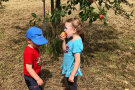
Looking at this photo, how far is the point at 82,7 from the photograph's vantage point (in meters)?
2.99

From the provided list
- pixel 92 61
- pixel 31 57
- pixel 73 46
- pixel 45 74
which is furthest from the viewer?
pixel 92 61

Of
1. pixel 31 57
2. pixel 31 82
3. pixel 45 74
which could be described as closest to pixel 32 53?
pixel 31 57

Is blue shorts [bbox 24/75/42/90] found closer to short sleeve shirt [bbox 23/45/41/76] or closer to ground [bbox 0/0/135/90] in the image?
short sleeve shirt [bbox 23/45/41/76]

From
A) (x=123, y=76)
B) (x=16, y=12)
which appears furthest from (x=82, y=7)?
(x=16, y=12)

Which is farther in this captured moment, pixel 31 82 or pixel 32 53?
pixel 31 82

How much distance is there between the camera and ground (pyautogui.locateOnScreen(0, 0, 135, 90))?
3.32 metres

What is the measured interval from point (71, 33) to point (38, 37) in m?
0.44

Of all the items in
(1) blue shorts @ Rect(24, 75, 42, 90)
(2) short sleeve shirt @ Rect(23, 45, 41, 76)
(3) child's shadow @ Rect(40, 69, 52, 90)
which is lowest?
(3) child's shadow @ Rect(40, 69, 52, 90)

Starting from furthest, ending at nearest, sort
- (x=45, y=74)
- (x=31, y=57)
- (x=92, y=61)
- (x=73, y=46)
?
(x=92, y=61)
(x=45, y=74)
(x=73, y=46)
(x=31, y=57)

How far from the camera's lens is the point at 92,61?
407cm

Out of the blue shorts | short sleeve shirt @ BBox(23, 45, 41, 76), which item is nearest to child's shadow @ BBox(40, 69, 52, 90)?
the blue shorts

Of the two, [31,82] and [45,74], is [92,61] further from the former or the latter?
[31,82]

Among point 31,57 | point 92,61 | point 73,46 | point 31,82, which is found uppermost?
point 73,46

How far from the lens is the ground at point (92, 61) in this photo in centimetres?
332
